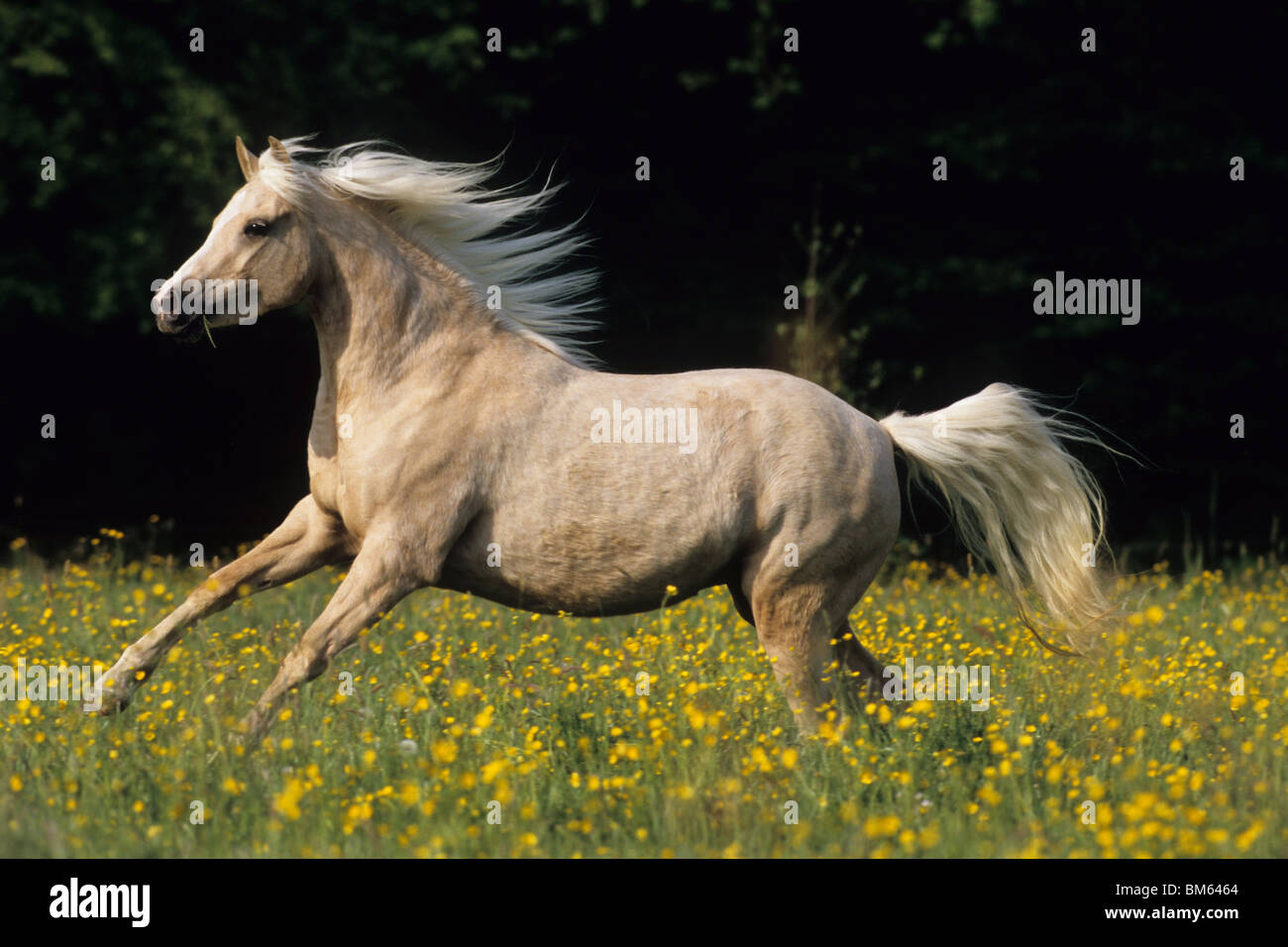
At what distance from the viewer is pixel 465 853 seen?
13.3 ft

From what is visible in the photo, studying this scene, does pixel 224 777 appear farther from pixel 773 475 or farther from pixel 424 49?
pixel 424 49

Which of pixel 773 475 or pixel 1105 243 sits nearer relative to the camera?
pixel 773 475

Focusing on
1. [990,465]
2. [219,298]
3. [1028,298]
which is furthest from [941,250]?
[219,298]

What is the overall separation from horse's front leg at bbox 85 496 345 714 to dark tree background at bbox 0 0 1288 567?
25.4 ft

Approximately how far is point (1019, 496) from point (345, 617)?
Result: 2729mm

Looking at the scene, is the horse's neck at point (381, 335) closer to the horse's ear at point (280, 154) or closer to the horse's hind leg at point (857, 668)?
the horse's ear at point (280, 154)

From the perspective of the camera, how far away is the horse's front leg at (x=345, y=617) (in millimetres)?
5086

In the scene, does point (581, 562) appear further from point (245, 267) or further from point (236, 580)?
point (245, 267)

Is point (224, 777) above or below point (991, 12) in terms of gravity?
below

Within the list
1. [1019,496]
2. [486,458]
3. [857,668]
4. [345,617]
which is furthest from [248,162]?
[1019,496]

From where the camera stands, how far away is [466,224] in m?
5.77

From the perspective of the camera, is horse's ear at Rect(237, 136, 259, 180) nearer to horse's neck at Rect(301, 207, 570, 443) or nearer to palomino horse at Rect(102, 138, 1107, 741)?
palomino horse at Rect(102, 138, 1107, 741)

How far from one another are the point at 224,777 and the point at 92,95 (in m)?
8.02

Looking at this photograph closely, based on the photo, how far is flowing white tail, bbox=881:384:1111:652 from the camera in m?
6.01
